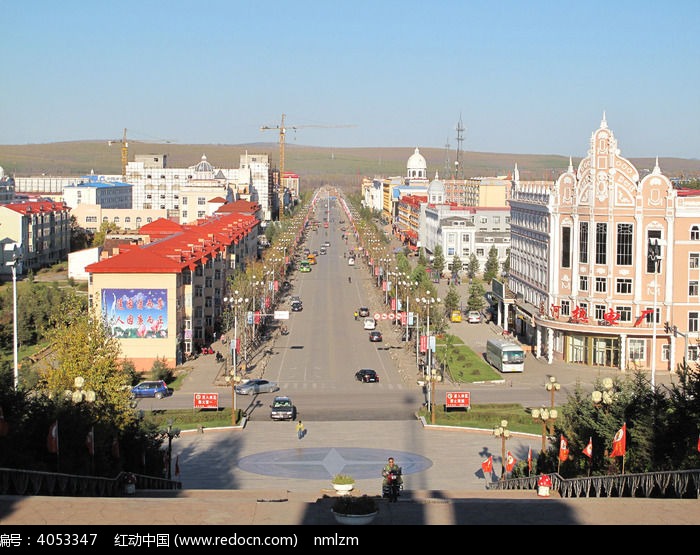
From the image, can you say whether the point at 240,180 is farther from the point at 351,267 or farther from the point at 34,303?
the point at 34,303

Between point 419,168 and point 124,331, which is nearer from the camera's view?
point 124,331

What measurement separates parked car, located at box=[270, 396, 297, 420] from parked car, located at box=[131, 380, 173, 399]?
19.6 ft

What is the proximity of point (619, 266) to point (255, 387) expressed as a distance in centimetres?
1666

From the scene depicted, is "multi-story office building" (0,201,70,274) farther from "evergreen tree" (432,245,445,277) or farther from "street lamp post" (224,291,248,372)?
"evergreen tree" (432,245,445,277)

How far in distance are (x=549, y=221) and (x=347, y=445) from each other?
2028 cm

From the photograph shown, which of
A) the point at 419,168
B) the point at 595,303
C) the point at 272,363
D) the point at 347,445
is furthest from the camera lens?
the point at 419,168

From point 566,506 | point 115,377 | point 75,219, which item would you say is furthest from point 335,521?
point 75,219

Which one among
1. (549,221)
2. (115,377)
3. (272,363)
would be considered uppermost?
(549,221)

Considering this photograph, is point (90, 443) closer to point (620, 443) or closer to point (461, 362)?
point (620, 443)

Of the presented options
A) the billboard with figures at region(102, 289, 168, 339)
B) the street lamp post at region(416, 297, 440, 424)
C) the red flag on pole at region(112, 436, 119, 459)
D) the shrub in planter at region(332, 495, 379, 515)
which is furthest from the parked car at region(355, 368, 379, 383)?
the shrub in planter at region(332, 495, 379, 515)

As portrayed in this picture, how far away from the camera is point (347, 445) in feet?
112

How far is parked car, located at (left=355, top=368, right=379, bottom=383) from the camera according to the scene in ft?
151

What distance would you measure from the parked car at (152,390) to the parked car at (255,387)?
9.32ft

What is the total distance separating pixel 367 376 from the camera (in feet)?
151
